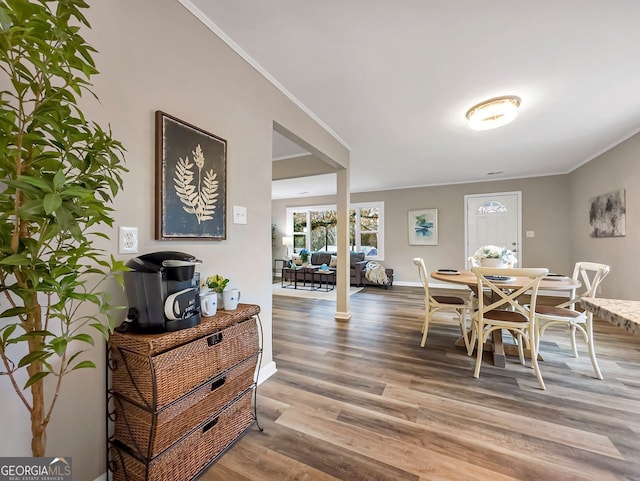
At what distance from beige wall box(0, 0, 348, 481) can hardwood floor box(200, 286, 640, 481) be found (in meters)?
0.59

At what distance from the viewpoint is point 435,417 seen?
1.65 metres

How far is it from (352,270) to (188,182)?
532 cm

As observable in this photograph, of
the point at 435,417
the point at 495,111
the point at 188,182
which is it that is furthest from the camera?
the point at 495,111

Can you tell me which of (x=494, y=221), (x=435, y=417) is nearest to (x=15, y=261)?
(x=435, y=417)

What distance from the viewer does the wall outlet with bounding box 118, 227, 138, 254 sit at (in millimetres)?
1190

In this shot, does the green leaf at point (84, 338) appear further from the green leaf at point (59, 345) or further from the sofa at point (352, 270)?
the sofa at point (352, 270)

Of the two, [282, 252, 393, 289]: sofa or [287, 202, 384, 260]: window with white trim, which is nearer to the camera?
[282, 252, 393, 289]: sofa

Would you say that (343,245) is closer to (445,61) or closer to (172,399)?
(445,61)

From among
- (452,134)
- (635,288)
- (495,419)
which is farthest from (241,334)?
(635,288)

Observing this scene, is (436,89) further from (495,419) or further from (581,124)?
(495,419)

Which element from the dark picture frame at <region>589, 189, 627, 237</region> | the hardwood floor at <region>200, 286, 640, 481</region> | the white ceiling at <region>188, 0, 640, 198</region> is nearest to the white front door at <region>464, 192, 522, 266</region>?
the dark picture frame at <region>589, 189, 627, 237</region>

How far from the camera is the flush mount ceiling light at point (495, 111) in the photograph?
2.46 metres

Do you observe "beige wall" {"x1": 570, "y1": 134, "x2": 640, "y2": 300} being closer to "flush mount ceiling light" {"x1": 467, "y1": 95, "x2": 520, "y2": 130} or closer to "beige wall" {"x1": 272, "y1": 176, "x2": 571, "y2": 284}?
"beige wall" {"x1": 272, "y1": 176, "x2": 571, "y2": 284}

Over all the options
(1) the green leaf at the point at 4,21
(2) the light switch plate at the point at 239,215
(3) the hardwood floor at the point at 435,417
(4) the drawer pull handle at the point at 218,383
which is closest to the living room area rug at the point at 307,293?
(3) the hardwood floor at the point at 435,417
